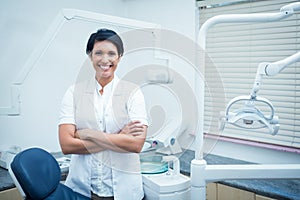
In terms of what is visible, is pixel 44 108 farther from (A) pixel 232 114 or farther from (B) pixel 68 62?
(A) pixel 232 114

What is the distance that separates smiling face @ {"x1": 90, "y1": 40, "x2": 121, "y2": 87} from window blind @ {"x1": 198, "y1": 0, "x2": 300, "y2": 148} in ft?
3.35

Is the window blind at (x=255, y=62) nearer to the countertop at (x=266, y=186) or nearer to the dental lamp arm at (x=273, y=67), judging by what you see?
the countertop at (x=266, y=186)

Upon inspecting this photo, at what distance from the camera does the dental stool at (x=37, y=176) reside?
44.3 inches

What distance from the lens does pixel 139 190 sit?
4.85 ft

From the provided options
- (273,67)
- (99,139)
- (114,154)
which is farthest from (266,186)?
(99,139)

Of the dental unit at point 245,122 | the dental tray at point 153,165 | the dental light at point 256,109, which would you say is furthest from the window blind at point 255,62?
the dental light at point 256,109

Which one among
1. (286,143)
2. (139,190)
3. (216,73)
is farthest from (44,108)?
(286,143)

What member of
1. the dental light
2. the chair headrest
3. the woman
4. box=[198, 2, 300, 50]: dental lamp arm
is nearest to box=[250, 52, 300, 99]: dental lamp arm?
the dental light

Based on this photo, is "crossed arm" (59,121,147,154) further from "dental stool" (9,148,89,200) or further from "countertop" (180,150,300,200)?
"countertop" (180,150,300,200)

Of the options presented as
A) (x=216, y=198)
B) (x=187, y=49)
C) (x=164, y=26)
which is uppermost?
(x=164, y=26)

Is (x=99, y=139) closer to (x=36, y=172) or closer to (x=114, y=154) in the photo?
(x=114, y=154)

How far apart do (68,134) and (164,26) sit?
152cm

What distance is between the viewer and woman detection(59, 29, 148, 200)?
4.39ft

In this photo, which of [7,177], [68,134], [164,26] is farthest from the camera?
[164,26]
